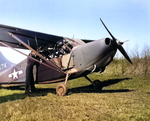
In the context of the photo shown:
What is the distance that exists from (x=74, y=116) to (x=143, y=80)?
7.29 meters

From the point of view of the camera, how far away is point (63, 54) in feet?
23.0

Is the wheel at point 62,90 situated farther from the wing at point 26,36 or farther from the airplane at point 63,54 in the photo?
the wing at point 26,36

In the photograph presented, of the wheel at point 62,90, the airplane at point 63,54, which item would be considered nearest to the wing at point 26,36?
the airplane at point 63,54

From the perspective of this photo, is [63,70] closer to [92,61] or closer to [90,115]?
[92,61]

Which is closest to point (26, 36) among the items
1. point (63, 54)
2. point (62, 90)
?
point (63, 54)

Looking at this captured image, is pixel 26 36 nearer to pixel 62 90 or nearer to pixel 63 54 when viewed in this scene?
pixel 63 54

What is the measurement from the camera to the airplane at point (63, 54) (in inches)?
235

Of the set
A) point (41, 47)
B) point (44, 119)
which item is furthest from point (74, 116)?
point (41, 47)

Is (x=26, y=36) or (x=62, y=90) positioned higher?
(x=26, y=36)

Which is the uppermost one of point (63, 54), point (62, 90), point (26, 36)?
point (26, 36)

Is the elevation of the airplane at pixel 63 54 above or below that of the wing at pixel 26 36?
below

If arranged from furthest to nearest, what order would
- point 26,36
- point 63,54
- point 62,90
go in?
point 26,36 → point 63,54 → point 62,90

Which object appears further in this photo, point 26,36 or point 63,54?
point 26,36

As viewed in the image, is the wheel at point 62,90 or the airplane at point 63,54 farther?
the airplane at point 63,54
